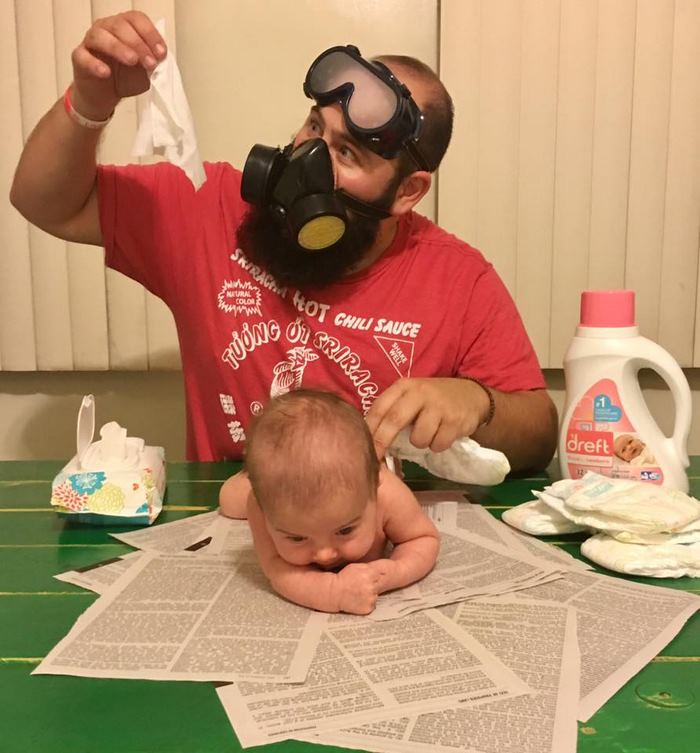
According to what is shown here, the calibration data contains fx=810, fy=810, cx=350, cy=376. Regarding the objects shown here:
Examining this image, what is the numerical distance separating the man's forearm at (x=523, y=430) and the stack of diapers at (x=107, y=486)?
50 cm

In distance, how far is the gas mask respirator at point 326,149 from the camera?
3.92 feet

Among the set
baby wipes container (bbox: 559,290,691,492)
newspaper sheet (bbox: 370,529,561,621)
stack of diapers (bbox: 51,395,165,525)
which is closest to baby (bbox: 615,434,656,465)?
baby wipes container (bbox: 559,290,691,492)

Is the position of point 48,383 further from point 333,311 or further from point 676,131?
point 676,131

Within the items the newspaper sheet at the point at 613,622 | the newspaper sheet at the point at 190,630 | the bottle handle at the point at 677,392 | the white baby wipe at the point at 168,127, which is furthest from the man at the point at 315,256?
the newspaper sheet at the point at 190,630

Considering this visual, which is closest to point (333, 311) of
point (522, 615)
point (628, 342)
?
point (628, 342)

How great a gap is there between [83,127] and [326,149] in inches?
14.4

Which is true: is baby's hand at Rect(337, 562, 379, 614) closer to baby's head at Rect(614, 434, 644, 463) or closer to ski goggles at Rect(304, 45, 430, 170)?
baby's head at Rect(614, 434, 644, 463)

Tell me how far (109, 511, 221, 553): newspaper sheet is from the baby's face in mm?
187

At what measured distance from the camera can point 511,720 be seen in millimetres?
603

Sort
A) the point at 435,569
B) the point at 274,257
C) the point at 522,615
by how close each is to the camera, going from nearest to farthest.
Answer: the point at 522,615 → the point at 435,569 → the point at 274,257

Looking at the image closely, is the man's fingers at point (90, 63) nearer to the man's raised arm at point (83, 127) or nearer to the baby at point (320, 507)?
the man's raised arm at point (83, 127)

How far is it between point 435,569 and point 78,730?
1.40 feet

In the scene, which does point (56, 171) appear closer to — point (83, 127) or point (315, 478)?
point (83, 127)

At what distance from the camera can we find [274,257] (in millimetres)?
1313
